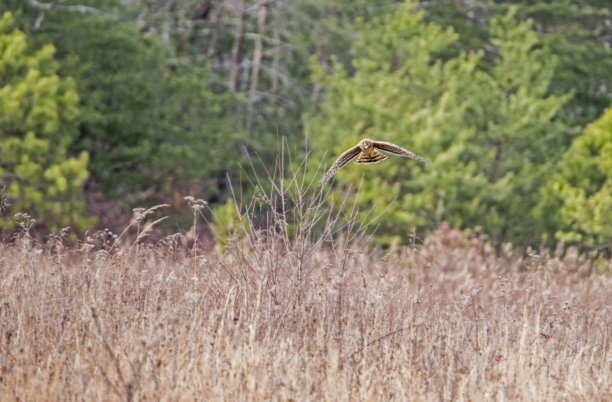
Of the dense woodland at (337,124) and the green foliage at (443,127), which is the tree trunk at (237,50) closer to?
the dense woodland at (337,124)

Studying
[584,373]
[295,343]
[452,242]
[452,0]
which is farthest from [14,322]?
[452,0]

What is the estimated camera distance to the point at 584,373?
5.62 m

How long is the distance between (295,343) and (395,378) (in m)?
0.78

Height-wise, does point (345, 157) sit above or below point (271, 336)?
above

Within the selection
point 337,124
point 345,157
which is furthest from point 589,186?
point 345,157

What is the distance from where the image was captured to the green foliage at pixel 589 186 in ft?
62.6

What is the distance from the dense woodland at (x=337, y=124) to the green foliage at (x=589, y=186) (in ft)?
0.14

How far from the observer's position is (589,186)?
2000cm

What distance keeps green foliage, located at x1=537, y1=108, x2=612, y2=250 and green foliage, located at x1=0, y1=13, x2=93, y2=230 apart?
376 inches

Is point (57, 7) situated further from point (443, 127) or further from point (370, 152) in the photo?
point (370, 152)

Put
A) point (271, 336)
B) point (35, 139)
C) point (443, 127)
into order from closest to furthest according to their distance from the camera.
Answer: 1. point (271, 336)
2. point (35, 139)
3. point (443, 127)

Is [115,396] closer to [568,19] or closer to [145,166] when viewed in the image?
[145,166]

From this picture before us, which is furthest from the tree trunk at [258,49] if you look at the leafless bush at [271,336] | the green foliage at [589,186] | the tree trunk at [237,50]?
the leafless bush at [271,336]

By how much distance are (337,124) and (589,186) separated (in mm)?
5720
